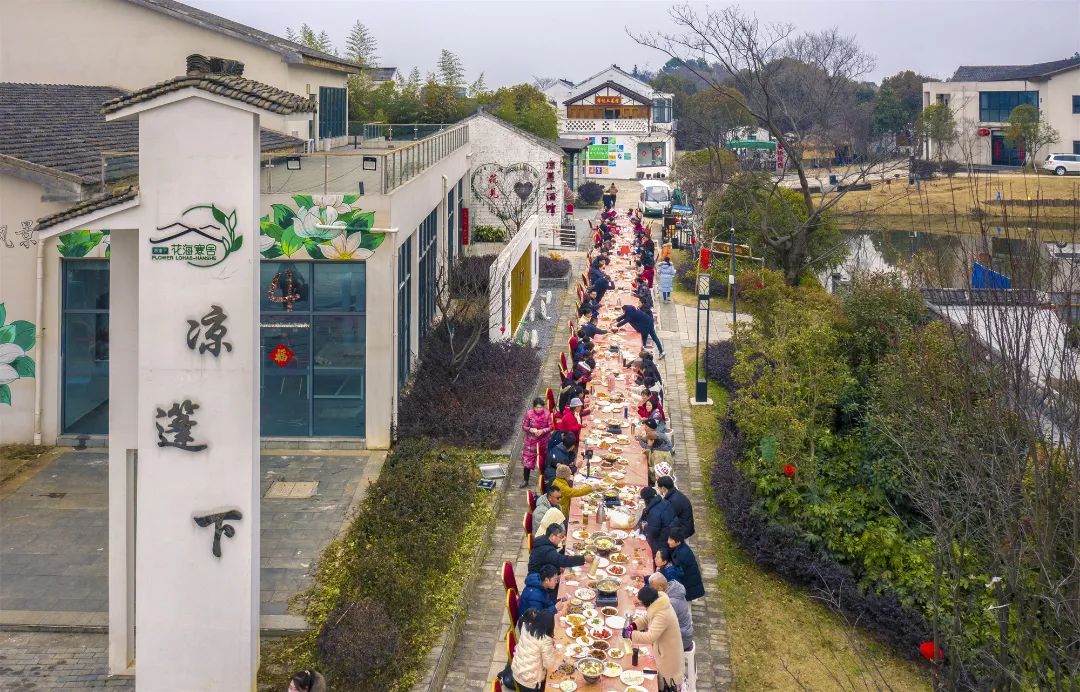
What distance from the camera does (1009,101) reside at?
62125 mm

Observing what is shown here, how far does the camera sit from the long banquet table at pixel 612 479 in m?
9.62

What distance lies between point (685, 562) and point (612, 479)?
276 cm

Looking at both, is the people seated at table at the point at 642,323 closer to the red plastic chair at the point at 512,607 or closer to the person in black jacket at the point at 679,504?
the person in black jacket at the point at 679,504

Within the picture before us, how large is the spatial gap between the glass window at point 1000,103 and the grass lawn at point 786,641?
5530cm

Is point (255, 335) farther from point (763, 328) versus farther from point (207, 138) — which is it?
point (763, 328)

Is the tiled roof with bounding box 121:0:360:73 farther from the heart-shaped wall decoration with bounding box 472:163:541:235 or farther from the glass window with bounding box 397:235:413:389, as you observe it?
the heart-shaped wall decoration with bounding box 472:163:541:235

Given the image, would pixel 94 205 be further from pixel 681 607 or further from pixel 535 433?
pixel 535 433

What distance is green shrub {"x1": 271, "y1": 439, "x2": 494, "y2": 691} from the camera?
10047 mm

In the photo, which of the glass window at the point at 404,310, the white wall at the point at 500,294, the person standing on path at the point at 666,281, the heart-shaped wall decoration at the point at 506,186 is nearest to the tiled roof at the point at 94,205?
the glass window at the point at 404,310

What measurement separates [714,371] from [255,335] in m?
13.7

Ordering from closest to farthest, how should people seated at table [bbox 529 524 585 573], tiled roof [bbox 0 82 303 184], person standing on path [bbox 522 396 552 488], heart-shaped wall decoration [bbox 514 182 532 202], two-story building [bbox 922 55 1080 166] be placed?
people seated at table [bbox 529 524 585 573] → person standing on path [bbox 522 396 552 488] → tiled roof [bbox 0 82 303 184] → heart-shaped wall decoration [bbox 514 182 532 202] → two-story building [bbox 922 55 1080 166]

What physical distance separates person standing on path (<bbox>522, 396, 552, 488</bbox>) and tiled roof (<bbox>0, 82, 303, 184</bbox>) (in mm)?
6555

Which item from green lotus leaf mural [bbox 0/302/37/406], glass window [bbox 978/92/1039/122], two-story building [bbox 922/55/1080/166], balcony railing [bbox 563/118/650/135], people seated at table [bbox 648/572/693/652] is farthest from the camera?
balcony railing [bbox 563/118/650/135]

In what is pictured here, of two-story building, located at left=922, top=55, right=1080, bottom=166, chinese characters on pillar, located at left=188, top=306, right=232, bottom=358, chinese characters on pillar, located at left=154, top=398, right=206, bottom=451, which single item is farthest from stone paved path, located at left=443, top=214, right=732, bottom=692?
two-story building, located at left=922, top=55, right=1080, bottom=166
